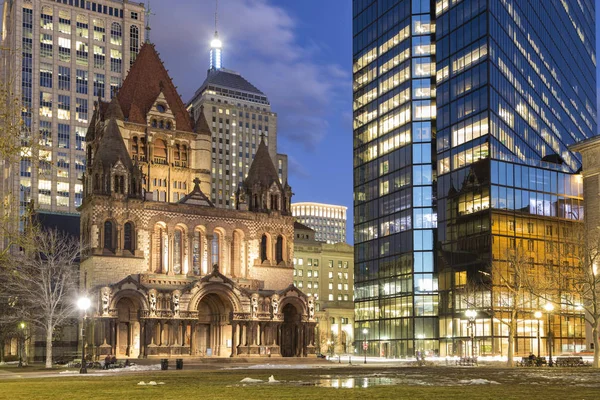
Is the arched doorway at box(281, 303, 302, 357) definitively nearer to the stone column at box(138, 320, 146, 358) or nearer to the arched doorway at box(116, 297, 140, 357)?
the arched doorway at box(116, 297, 140, 357)

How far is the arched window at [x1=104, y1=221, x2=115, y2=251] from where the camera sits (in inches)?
3371

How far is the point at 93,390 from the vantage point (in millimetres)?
33438

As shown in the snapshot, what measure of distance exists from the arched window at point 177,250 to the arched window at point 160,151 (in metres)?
19.9

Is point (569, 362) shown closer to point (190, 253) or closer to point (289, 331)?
point (289, 331)

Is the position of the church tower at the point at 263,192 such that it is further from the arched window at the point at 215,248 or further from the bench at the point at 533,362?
the bench at the point at 533,362

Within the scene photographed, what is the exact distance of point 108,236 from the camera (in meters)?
86.3

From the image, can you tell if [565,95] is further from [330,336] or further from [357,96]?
[330,336]

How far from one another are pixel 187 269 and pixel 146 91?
31.5 meters

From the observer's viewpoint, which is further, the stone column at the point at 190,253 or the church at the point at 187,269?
the stone column at the point at 190,253

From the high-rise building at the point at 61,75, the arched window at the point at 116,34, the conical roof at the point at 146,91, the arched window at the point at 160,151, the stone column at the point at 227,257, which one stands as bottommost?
the stone column at the point at 227,257

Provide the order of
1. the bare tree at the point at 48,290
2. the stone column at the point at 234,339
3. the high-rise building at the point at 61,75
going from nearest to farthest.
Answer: the bare tree at the point at 48,290 → the stone column at the point at 234,339 → the high-rise building at the point at 61,75

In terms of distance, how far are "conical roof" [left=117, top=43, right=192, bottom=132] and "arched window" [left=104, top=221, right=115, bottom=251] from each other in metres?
23.6

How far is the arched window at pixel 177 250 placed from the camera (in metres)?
89.4

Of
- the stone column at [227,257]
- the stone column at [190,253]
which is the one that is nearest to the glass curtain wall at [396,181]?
the stone column at [227,257]
